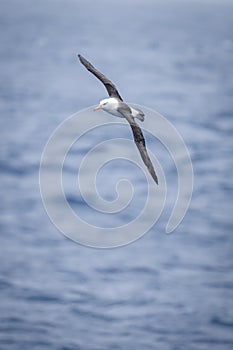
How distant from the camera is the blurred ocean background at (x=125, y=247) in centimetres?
6800

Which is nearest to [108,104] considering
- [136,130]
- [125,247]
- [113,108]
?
[113,108]

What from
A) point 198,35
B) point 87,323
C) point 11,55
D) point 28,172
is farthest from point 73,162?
point 198,35

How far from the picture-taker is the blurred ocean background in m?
68.0

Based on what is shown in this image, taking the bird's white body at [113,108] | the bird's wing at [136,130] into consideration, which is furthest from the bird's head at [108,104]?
the bird's wing at [136,130]

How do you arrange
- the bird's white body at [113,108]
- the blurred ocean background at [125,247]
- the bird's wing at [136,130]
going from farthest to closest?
the blurred ocean background at [125,247] < the bird's white body at [113,108] < the bird's wing at [136,130]

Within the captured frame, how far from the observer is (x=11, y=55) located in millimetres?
158375

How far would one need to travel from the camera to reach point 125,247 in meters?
85.5

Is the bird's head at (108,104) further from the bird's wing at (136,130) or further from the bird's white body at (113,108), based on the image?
the bird's wing at (136,130)

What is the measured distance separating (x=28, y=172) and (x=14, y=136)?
14160mm

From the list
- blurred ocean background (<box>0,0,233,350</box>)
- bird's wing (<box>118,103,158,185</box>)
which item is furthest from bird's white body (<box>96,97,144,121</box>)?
blurred ocean background (<box>0,0,233,350</box>)

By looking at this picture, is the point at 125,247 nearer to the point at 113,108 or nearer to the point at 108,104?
the point at 108,104

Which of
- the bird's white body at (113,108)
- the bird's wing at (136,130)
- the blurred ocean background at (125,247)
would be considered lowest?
the bird's wing at (136,130)

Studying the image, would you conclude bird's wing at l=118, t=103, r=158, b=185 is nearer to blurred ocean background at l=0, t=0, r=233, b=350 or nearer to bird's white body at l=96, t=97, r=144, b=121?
bird's white body at l=96, t=97, r=144, b=121

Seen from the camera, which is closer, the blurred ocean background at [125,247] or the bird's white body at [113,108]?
the bird's white body at [113,108]
